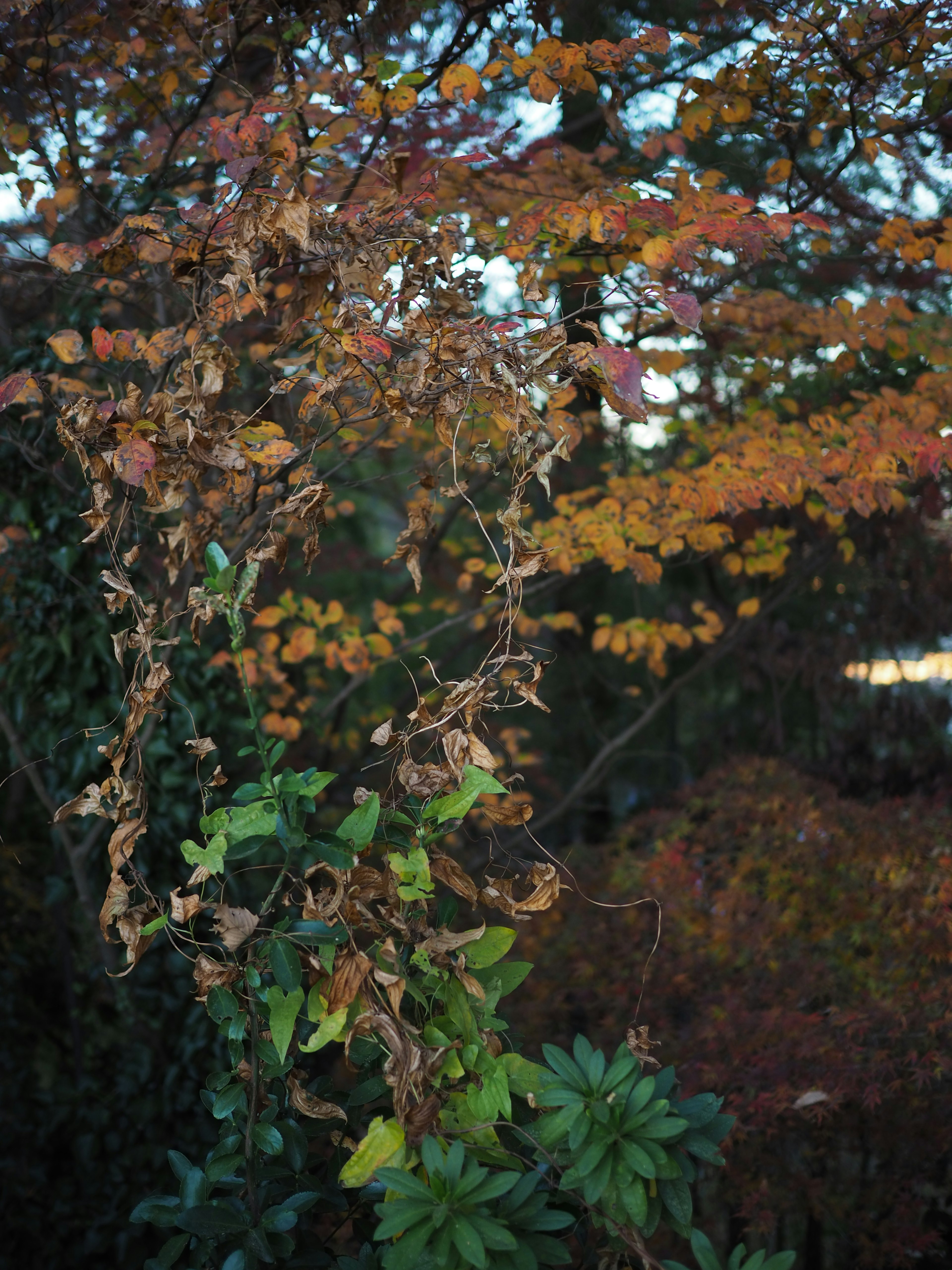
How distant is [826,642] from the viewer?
19.5ft

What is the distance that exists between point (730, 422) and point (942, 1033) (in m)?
2.87

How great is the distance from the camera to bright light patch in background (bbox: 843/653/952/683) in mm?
5930

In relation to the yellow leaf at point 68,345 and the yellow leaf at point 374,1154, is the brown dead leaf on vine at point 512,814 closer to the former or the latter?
the yellow leaf at point 374,1154

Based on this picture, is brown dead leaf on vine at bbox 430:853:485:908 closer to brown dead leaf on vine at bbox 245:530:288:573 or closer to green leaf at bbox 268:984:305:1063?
green leaf at bbox 268:984:305:1063

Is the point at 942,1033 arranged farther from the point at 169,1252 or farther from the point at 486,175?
the point at 486,175

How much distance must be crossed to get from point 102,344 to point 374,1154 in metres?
1.78

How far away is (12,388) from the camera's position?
75.8 inches

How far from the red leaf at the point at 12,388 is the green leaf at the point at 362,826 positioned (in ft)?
3.81

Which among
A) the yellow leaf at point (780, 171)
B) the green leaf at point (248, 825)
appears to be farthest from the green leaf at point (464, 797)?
the yellow leaf at point (780, 171)

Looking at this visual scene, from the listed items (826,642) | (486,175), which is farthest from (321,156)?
(826,642)

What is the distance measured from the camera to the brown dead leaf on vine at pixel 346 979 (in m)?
1.27

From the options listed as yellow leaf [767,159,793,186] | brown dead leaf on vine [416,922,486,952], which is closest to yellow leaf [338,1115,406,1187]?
brown dead leaf on vine [416,922,486,952]

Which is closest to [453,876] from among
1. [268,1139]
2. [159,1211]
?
[268,1139]

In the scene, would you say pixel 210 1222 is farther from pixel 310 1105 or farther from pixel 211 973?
pixel 211 973
